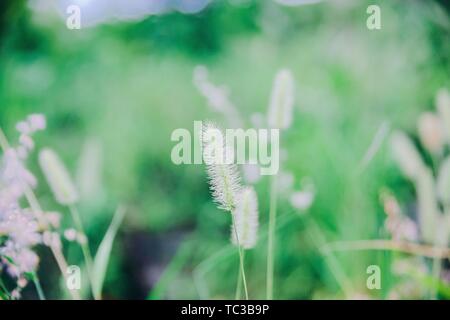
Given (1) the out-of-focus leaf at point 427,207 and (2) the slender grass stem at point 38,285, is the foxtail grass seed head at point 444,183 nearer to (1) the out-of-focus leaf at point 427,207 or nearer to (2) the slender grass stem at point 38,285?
(1) the out-of-focus leaf at point 427,207

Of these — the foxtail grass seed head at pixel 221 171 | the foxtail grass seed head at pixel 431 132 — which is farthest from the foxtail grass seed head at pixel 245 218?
the foxtail grass seed head at pixel 431 132

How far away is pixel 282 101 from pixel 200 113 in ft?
0.70

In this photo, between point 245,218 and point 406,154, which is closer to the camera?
point 245,218

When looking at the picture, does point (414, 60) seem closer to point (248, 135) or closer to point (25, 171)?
point (248, 135)

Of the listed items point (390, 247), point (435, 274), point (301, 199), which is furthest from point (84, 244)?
point (435, 274)

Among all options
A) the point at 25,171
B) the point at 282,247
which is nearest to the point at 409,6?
the point at 282,247

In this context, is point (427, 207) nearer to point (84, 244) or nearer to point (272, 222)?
point (272, 222)

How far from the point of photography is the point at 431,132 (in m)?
1.18

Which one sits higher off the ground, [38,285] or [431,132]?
[431,132]

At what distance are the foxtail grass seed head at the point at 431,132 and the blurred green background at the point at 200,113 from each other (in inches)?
1.0

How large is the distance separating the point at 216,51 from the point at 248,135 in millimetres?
255

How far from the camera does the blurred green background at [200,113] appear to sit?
1.18m

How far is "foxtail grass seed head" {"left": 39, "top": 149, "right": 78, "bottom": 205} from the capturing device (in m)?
1.08
